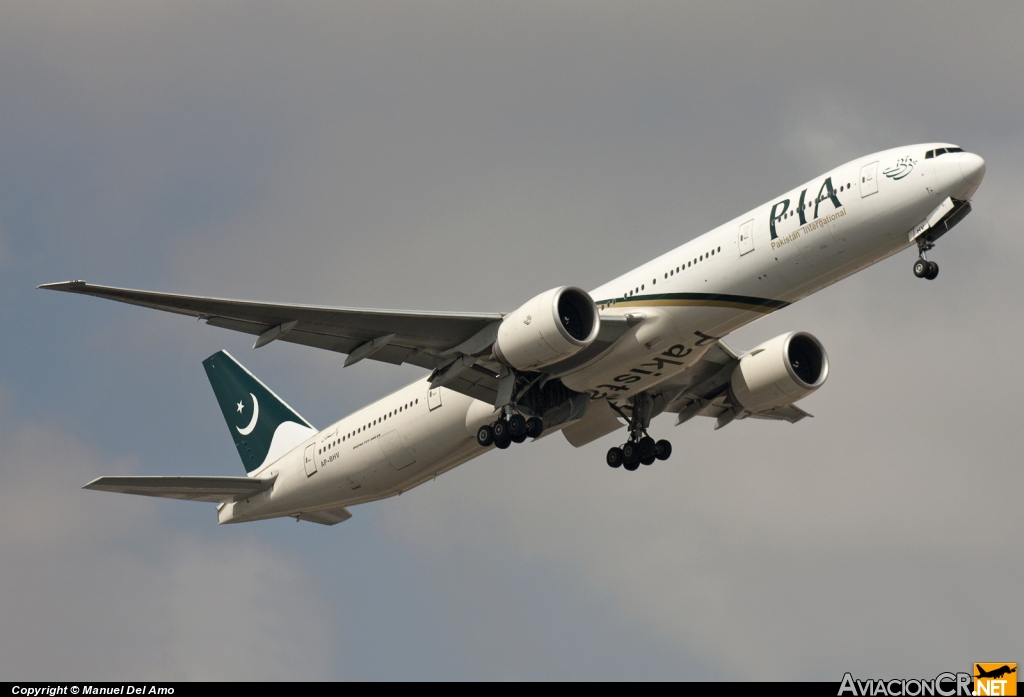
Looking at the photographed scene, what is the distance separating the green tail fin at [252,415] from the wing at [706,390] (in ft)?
38.7

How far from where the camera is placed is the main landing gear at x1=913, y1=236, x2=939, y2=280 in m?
29.7

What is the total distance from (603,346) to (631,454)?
668 centimetres

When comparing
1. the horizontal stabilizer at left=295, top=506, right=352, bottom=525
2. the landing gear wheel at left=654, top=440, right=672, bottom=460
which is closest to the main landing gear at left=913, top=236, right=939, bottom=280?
the landing gear wheel at left=654, top=440, right=672, bottom=460

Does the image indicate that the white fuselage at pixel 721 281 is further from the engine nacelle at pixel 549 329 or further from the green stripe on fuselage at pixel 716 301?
the engine nacelle at pixel 549 329

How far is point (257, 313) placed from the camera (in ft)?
103

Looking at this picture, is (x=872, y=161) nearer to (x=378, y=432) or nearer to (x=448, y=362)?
(x=448, y=362)

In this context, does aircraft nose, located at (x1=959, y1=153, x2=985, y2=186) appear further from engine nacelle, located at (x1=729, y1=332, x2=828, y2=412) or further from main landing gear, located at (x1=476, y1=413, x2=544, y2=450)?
main landing gear, located at (x1=476, y1=413, x2=544, y2=450)

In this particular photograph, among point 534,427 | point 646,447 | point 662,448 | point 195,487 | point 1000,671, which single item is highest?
point 662,448

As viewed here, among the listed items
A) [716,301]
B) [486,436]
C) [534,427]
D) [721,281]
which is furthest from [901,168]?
[486,436]

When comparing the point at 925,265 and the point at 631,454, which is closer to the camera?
the point at 925,265

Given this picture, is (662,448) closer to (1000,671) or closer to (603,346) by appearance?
(603,346)


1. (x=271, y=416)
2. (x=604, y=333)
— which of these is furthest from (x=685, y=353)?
(x=271, y=416)

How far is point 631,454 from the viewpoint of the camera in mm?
38250

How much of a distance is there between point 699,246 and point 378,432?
10773mm
